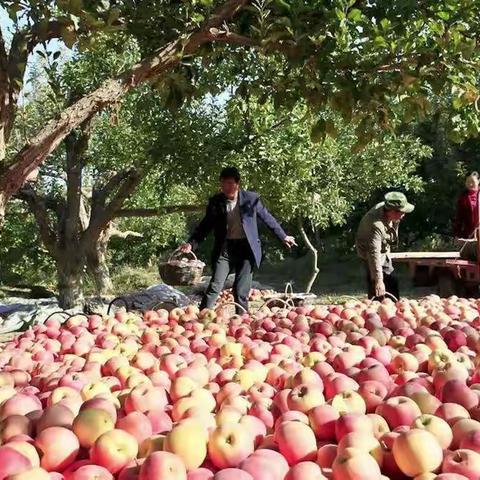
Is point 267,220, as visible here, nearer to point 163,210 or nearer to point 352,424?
Answer: point 352,424

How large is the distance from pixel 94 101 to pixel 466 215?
6018mm

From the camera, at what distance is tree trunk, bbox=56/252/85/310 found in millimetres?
11320

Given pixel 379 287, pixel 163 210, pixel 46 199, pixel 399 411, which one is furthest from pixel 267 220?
pixel 46 199

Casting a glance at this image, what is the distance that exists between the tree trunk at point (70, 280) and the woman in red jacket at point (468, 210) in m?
6.28

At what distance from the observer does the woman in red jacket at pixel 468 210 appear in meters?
8.04

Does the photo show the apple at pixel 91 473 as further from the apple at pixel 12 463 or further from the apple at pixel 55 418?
the apple at pixel 55 418

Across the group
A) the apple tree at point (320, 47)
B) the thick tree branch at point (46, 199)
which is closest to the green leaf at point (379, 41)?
the apple tree at point (320, 47)

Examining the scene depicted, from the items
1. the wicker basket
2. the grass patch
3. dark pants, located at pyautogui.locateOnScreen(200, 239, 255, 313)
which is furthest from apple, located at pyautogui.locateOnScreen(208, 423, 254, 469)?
the grass patch

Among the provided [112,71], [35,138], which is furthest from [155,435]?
[112,71]

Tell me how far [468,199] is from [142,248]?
12.8 metres

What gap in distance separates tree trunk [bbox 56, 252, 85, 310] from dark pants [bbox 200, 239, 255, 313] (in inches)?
222

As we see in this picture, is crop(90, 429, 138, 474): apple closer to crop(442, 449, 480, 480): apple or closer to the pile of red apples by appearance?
the pile of red apples

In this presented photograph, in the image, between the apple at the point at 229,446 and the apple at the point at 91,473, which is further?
the apple at the point at 229,446

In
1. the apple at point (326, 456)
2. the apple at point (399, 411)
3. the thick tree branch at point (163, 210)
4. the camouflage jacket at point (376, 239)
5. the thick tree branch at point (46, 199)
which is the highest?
the thick tree branch at point (46, 199)
